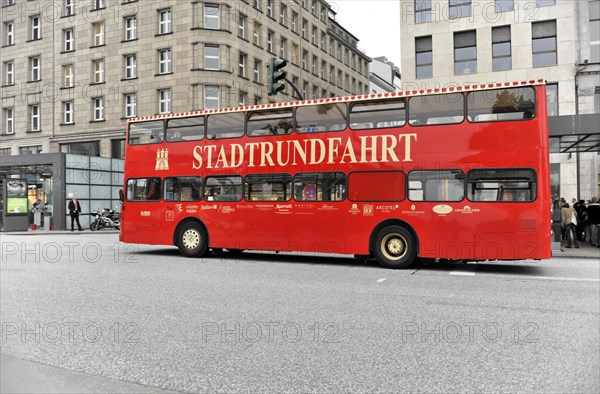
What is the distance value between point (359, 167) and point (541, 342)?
6.85 m

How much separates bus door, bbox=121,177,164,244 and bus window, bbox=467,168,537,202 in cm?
809

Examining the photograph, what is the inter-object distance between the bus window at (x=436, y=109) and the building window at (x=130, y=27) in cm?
3216

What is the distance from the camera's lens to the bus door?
1405 centimetres

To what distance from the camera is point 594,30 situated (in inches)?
1022

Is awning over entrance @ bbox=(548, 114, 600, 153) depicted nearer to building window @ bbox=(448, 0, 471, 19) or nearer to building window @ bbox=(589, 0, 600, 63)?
building window @ bbox=(589, 0, 600, 63)

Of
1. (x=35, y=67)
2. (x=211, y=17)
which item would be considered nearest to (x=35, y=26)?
(x=35, y=67)

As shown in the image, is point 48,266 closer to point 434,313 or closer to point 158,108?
point 434,313

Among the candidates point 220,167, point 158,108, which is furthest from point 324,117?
point 158,108

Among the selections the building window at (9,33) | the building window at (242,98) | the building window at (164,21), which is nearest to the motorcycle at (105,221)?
the building window at (242,98)

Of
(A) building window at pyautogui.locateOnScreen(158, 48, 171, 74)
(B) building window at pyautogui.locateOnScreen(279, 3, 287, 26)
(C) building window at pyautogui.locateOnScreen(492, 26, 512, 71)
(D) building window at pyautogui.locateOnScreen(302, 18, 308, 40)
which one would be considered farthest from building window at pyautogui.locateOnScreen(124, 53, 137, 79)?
(C) building window at pyautogui.locateOnScreen(492, 26, 512, 71)

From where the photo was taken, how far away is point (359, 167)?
11.5 meters

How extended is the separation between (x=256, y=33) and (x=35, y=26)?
18343 mm

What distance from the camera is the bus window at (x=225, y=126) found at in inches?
507

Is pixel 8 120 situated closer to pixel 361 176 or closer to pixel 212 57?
pixel 212 57
